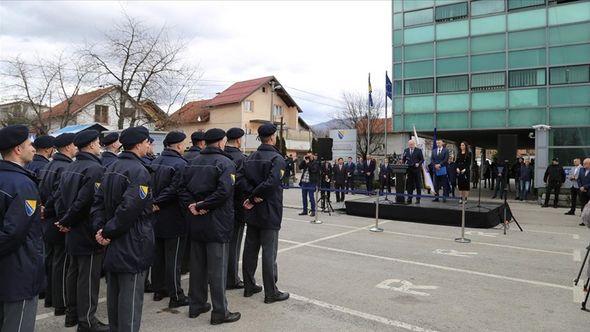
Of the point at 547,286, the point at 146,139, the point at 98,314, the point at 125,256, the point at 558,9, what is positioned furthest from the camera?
the point at 558,9

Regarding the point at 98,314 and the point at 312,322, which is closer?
the point at 312,322

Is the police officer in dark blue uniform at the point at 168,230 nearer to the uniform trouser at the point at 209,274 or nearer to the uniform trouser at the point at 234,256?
the uniform trouser at the point at 209,274

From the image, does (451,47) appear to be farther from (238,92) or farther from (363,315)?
(238,92)

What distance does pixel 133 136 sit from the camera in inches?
164

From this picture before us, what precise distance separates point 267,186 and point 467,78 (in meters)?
20.7

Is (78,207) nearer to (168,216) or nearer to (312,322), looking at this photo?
(168,216)

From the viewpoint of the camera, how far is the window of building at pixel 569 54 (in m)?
20.5

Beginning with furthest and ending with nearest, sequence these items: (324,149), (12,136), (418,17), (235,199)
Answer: (418,17) → (324,149) → (235,199) → (12,136)

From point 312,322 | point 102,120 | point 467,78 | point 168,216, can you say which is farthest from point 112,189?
point 102,120

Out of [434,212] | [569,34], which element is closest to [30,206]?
[434,212]

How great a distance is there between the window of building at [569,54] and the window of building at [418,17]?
644 centimetres

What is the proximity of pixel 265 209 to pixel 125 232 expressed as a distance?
2.05 meters

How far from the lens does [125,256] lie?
3850 mm

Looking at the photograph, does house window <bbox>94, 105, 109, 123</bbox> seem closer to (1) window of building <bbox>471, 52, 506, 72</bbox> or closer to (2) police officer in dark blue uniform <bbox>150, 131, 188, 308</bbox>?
(1) window of building <bbox>471, 52, 506, 72</bbox>
